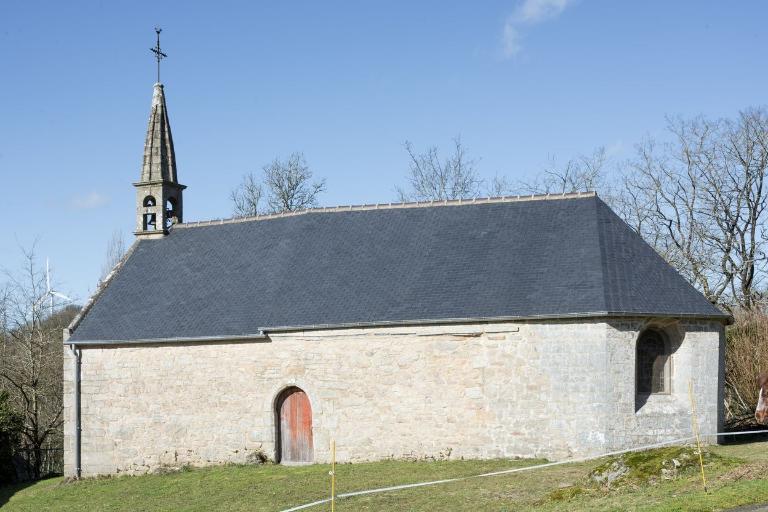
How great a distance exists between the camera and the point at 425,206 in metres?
25.3

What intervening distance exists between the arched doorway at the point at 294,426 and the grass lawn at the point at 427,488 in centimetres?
72

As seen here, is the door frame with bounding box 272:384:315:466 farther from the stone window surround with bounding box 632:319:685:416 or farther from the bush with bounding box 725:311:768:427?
the bush with bounding box 725:311:768:427

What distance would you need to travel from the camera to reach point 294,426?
22594 mm

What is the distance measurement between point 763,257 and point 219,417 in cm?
2642

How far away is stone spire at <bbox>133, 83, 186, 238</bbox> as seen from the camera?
29.1m

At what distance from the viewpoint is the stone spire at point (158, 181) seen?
95.4ft

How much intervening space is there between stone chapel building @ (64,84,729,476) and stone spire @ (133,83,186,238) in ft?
6.93

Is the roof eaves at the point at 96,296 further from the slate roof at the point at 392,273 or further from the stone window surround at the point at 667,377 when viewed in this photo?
the stone window surround at the point at 667,377

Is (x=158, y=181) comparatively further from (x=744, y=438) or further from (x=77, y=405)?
(x=744, y=438)

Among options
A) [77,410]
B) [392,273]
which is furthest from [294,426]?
[77,410]

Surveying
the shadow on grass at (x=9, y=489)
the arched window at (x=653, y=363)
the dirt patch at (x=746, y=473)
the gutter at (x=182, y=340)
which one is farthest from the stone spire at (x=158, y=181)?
the dirt patch at (x=746, y=473)

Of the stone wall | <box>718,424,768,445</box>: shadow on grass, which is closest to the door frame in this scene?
the stone wall

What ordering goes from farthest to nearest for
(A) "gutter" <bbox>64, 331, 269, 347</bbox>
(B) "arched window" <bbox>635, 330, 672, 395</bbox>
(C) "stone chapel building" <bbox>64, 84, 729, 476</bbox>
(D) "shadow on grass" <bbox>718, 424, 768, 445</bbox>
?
(A) "gutter" <bbox>64, 331, 269, 347</bbox> < (D) "shadow on grass" <bbox>718, 424, 768, 445</bbox> < (B) "arched window" <bbox>635, 330, 672, 395</bbox> < (C) "stone chapel building" <bbox>64, 84, 729, 476</bbox>

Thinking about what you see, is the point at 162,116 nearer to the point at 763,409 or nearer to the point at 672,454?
the point at 672,454
